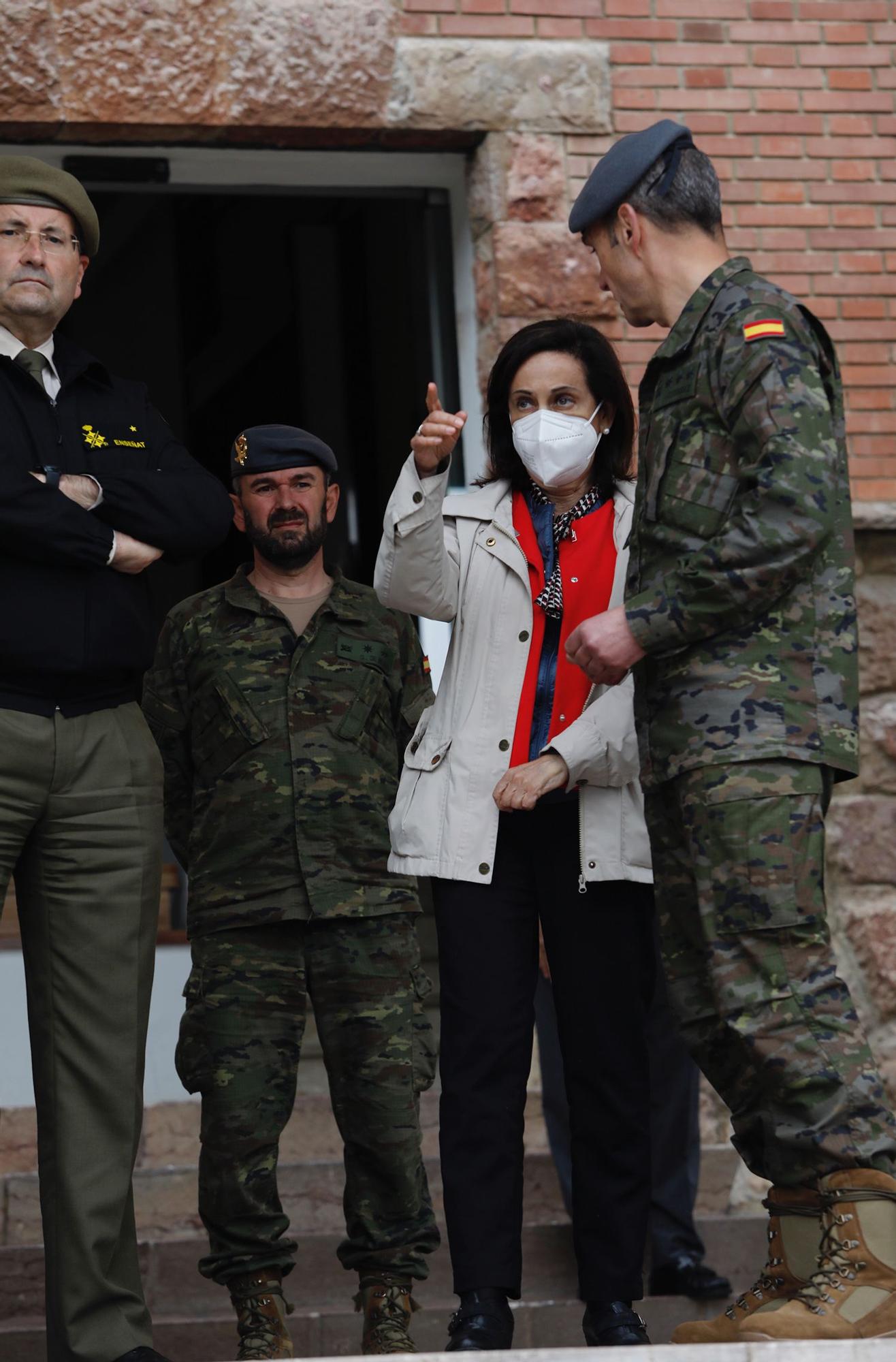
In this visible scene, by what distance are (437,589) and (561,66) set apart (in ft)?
8.19

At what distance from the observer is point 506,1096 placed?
3.48 meters

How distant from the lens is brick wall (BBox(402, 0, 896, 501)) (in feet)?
18.0

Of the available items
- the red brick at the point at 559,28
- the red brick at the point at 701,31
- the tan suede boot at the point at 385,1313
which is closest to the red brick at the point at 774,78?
the red brick at the point at 701,31

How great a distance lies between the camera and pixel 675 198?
3180 millimetres

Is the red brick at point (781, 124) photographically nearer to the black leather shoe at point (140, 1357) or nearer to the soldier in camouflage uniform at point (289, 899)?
the soldier in camouflage uniform at point (289, 899)

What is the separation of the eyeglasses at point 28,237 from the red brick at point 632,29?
242cm

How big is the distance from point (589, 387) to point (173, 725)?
52.1 inches

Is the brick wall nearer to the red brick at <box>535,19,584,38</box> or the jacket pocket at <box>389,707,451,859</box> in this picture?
the red brick at <box>535,19,584,38</box>

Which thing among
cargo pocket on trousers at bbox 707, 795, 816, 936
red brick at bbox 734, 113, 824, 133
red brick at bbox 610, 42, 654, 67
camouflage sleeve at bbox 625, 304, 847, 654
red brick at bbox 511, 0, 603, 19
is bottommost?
cargo pocket on trousers at bbox 707, 795, 816, 936

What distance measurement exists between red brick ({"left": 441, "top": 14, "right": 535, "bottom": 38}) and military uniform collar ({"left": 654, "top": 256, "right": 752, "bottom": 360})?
2.62m

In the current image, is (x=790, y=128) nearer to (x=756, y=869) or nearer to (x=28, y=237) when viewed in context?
(x=28, y=237)

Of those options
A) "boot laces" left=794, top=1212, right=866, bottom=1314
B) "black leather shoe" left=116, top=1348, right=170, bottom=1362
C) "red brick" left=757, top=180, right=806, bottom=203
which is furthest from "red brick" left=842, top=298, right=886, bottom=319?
"black leather shoe" left=116, top=1348, right=170, bottom=1362

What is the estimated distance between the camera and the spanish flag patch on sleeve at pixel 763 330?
9.79ft

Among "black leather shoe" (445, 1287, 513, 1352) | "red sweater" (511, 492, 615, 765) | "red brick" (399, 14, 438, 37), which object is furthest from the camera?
"red brick" (399, 14, 438, 37)
